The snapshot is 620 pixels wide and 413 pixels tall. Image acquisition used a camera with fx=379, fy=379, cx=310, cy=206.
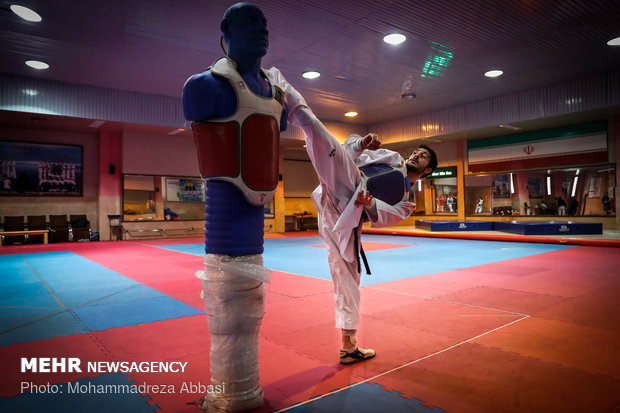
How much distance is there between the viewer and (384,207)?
98.0 inches

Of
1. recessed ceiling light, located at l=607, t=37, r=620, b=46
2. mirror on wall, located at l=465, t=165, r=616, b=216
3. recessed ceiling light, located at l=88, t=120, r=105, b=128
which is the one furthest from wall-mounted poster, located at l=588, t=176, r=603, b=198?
recessed ceiling light, located at l=88, t=120, r=105, b=128

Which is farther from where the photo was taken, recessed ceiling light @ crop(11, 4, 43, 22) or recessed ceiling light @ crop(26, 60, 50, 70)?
recessed ceiling light @ crop(26, 60, 50, 70)

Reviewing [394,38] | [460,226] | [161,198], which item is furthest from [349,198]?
[161,198]

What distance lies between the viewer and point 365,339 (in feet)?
9.62

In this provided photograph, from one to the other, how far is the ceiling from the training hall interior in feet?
0.19

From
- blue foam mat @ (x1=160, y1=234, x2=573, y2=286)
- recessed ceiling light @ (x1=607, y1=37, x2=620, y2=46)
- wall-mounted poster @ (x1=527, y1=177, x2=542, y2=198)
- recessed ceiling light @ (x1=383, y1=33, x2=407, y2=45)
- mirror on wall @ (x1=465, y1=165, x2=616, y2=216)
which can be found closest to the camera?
blue foam mat @ (x1=160, y1=234, x2=573, y2=286)

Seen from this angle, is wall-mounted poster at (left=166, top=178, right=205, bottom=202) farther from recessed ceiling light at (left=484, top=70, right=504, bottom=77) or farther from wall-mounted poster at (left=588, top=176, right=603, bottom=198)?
wall-mounted poster at (left=588, top=176, right=603, bottom=198)

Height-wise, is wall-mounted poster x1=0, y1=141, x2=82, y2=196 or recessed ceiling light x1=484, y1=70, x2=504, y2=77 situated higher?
recessed ceiling light x1=484, y1=70, x2=504, y2=77

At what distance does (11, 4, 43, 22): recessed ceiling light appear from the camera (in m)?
6.09

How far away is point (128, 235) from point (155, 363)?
11.4m

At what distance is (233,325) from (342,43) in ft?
23.4

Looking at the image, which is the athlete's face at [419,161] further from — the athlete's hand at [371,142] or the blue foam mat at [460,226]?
the blue foam mat at [460,226]

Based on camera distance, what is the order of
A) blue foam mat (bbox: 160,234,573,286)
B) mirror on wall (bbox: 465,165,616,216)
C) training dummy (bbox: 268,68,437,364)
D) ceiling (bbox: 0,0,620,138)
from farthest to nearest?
mirror on wall (bbox: 465,165,616,216) < ceiling (bbox: 0,0,620,138) < blue foam mat (bbox: 160,234,573,286) < training dummy (bbox: 268,68,437,364)

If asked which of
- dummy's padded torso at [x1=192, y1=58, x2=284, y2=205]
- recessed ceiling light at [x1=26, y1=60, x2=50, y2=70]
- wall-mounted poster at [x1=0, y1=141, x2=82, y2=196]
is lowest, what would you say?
dummy's padded torso at [x1=192, y1=58, x2=284, y2=205]
